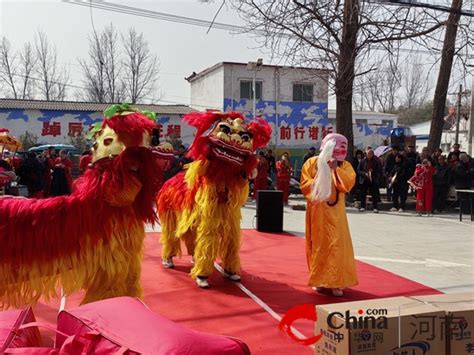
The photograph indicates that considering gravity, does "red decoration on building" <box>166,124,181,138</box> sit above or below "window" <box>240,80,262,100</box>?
below

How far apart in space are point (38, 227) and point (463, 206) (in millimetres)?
10141

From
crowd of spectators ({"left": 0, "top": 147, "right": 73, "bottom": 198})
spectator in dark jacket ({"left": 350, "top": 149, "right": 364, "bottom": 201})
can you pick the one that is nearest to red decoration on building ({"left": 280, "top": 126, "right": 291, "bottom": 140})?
spectator in dark jacket ({"left": 350, "top": 149, "right": 364, "bottom": 201})

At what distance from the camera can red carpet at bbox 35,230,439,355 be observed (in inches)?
145

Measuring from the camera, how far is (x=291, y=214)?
412 inches

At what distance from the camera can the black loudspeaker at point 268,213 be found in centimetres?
797

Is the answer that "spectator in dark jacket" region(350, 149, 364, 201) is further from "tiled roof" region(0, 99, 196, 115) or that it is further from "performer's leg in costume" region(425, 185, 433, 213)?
"tiled roof" region(0, 99, 196, 115)

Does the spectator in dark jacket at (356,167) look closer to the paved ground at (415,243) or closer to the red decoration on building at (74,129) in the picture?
the paved ground at (415,243)

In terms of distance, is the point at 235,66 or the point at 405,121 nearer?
the point at 235,66

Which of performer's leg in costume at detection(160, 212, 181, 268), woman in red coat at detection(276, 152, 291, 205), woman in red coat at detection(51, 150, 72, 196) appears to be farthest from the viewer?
woman in red coat at detection(276, 152, 291, 205)

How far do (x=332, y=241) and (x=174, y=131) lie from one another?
643 inches

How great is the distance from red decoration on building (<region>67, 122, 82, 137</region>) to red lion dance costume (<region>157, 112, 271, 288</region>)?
1530 cm

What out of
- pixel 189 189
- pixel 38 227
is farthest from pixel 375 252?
pixel 38 227

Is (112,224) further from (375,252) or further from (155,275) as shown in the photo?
(375,252)

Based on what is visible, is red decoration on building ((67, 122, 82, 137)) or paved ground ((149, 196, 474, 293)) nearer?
paved ground ((149, 196, 474, 293))
